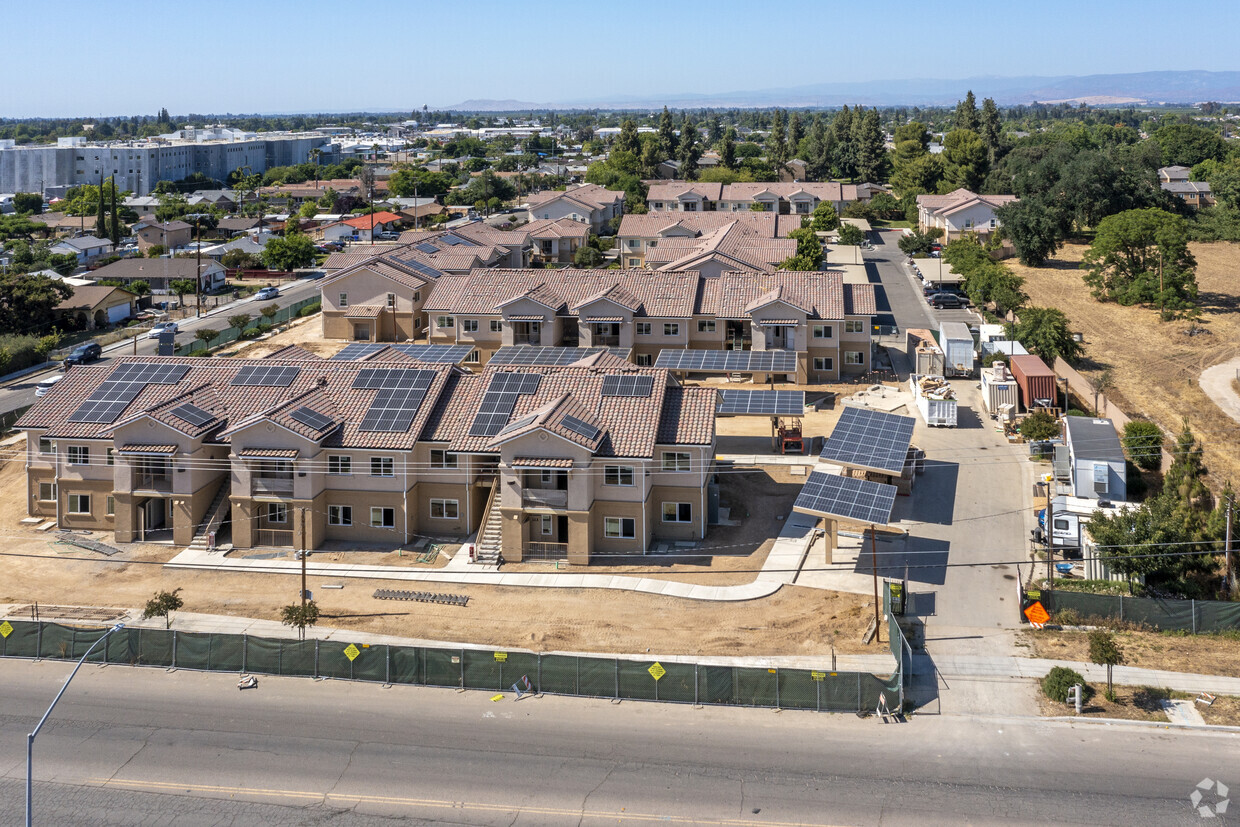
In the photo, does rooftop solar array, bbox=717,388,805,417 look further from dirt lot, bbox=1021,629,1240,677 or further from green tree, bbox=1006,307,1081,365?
green tree, bbox=1006,307,1081,365

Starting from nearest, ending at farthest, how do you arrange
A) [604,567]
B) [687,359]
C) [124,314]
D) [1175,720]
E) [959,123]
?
[1175,720], [604,567], [687,359], [124,314], [959,123]

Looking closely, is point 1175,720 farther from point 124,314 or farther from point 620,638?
point 124,314

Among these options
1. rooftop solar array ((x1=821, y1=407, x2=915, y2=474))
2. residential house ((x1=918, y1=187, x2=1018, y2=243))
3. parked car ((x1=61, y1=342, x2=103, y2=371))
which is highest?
residential house ((x1=918, y1=187, x2=1018, y2=243))

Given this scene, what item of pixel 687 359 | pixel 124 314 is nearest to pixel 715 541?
pixel 687 359

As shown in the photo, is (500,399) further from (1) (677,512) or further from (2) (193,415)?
(2) (193,415)

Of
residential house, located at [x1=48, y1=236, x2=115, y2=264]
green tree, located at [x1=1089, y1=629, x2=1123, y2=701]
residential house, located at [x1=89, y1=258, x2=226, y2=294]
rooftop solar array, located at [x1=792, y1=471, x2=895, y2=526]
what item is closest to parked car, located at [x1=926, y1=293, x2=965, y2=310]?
rooftop solar array, located at [x1=792, y1=471, x2=895, y2=526]
